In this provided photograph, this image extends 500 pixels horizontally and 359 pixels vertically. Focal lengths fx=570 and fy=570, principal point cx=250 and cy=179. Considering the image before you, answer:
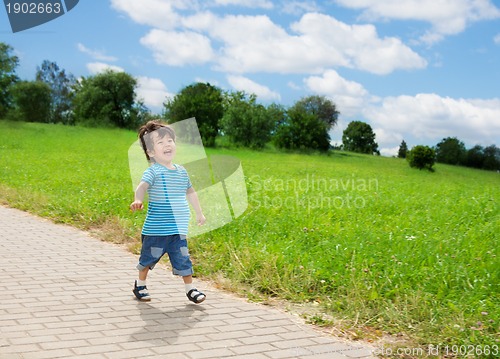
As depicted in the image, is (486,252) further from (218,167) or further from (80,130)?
(80,130)

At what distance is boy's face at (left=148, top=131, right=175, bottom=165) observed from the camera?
553 cm

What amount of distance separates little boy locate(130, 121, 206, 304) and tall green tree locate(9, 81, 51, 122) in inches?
2513

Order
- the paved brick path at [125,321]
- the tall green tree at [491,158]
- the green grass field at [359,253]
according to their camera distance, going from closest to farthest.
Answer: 1. the paved brick path at [125,321]
2. the green grass field at [359,253]
3. the tall green tree at [491,158]

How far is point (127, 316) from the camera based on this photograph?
5180 mm

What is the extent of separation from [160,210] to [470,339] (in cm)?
296

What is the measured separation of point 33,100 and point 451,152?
154ft

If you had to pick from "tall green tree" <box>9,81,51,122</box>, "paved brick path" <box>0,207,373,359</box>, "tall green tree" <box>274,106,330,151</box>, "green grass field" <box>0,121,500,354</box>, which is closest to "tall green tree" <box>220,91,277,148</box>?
"tall green tree" <box>274,106,330,151</box>

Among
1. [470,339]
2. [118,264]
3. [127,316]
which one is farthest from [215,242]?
[470,339]

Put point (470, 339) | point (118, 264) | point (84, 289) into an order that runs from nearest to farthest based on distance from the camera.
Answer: point (470, 339), point (84, 289), point (118, 264)

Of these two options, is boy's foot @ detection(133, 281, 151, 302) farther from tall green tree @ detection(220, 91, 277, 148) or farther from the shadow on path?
tall green tree @ detection(220, 91, 277, 148)

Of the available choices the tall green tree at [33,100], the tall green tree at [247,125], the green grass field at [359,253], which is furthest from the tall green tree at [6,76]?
the green grass field at [359,253]

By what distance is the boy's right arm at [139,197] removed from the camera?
5191mm

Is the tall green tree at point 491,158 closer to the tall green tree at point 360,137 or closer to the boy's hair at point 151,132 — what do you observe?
the tall green tree at point 360,137

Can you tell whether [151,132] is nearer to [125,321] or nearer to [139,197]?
[139,197]
